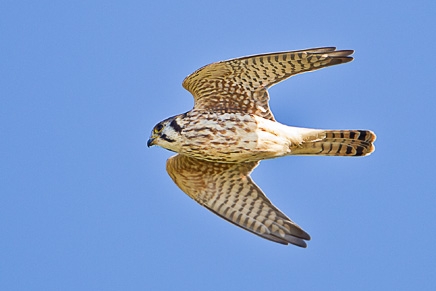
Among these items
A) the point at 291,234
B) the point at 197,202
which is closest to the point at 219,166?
the point at 197,202

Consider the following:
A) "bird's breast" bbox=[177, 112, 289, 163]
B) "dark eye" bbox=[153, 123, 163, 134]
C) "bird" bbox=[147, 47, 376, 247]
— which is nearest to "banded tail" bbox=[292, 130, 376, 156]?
"bird" bbox=[147, 47, 376, 247]

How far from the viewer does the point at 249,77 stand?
12633 millimetres

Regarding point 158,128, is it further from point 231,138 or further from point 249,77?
point 249,77

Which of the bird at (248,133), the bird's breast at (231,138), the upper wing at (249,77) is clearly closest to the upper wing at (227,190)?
the bird at (248,133)

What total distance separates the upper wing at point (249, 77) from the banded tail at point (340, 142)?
620 mm

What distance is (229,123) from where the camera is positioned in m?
12.5

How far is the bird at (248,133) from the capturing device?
12.4 metres

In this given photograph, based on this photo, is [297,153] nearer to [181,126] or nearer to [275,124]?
[275,124]

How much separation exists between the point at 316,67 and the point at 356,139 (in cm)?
111

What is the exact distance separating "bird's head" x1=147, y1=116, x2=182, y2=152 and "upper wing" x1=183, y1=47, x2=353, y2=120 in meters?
0.54

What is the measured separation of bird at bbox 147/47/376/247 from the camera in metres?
12.4

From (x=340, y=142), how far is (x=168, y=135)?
2.24m

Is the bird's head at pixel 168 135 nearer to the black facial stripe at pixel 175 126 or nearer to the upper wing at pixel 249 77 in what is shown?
the black facial stripe at pixel 175 126

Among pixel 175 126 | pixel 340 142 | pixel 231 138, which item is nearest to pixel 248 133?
pixel 231 138
